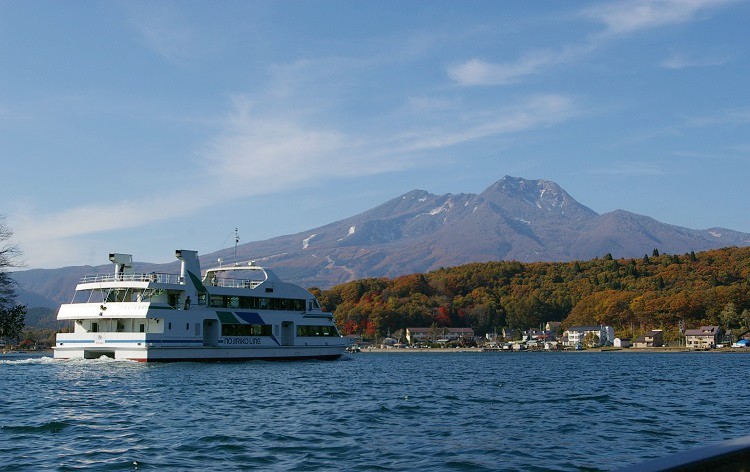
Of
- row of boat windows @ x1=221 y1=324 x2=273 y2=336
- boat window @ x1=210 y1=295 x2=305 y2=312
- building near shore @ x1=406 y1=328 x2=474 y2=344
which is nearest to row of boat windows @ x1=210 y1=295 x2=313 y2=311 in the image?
boat window @ x1=210 y1=295 x2=305 y2=312

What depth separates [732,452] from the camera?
4.65m

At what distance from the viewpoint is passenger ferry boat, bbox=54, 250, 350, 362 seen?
1593 inches

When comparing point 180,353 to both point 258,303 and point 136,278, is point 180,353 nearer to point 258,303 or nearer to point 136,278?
point 136,278

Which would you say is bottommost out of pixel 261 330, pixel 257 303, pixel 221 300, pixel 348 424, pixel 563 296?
pixel 348 424

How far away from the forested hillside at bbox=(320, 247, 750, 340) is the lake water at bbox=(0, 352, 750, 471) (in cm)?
9732

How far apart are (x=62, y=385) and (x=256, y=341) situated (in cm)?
1904

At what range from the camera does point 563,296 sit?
145500mm

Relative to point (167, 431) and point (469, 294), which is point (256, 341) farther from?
point (469, 294)

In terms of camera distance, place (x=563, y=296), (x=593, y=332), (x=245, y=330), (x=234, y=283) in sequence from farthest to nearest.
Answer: (x=563, y=296)
(x=593, y=332)
(x=234, y=283)
(x=245, y=330)

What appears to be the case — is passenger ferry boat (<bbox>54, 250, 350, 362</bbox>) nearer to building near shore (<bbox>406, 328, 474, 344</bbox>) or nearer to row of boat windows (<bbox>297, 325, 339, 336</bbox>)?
row of boat windows (<bbox>297, 325, 339, 336</bbox>)

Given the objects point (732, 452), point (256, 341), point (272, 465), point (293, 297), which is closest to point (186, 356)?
point (256, 341)

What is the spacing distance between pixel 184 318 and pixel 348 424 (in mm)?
26885

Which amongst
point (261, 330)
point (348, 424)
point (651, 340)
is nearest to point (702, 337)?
point (651, 340)

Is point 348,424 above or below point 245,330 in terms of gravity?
below
